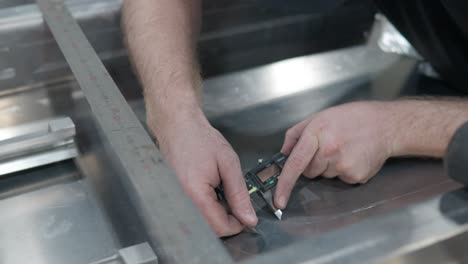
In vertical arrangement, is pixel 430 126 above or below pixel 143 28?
below

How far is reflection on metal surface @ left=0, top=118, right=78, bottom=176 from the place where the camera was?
29.7 inches

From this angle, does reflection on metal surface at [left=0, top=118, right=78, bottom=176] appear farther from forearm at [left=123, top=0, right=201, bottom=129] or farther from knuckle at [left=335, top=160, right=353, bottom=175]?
knuckle at [left=335, top=160, right=353, bottom=175]

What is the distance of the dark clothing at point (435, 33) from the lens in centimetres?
100

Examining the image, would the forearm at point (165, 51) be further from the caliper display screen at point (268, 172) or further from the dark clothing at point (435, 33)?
the dark clothing at point (435, 33)

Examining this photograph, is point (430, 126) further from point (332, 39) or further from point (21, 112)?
point (21, 112)

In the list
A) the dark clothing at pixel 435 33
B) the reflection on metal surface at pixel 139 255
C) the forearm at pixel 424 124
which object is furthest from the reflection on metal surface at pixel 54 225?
the dark clothing at pixel 435 33

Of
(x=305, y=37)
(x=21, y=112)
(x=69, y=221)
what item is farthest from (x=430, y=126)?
(x=21, y=112)

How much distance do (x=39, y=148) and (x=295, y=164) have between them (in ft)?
1.25

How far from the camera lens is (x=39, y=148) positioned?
0.78m

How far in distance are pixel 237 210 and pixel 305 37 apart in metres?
0.63

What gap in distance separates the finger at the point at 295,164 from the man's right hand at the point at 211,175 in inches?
3.0

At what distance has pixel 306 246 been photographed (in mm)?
479

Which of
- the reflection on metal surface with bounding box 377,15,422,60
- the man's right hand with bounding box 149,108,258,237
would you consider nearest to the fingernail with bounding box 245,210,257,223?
the man's right hand with bounding box 149,108,258,237

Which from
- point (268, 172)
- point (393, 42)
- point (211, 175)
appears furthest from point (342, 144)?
point (393, 42)
